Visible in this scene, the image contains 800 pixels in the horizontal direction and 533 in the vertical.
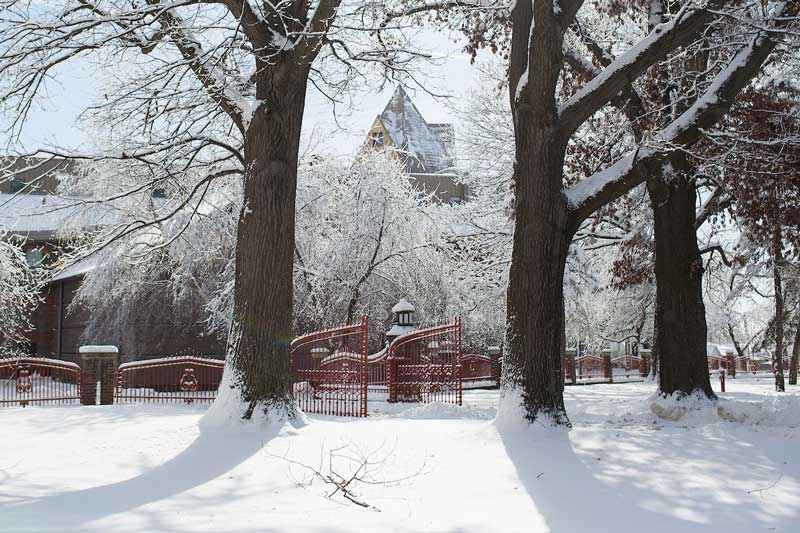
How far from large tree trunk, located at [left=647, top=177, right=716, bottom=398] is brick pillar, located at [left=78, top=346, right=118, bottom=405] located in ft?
39.3

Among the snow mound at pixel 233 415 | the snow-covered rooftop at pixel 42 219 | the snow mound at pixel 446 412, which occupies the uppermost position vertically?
the snow-covered rooftop at pixel 42 219

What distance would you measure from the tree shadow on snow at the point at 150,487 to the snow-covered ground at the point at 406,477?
0.02m

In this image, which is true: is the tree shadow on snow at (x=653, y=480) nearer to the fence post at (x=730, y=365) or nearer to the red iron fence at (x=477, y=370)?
the red iron fence at (x=477, y=370)

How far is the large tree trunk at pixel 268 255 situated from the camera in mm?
9914

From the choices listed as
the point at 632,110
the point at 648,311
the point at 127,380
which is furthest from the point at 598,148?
the point at 648,311

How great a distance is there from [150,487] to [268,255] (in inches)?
147

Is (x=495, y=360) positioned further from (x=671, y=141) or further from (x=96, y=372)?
(x=671, y=141)

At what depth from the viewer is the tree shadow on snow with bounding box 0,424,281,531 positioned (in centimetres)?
605

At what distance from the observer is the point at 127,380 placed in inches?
837

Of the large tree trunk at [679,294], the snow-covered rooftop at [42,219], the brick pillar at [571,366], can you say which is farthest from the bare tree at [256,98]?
the brick pillar at [571,366]

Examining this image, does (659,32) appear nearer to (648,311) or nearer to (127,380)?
(127,380)

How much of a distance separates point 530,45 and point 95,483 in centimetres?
793

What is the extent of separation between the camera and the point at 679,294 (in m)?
13.5

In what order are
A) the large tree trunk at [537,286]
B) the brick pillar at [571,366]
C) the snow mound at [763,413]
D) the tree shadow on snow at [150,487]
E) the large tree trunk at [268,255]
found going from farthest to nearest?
1. the brick pillar at [571,366]
2. the snow mound at [763,413]
3. the large tree trunk at [268,255]
4. the large tree trunk at [537,286]
5. the tree shadow on snow at [150,487]
